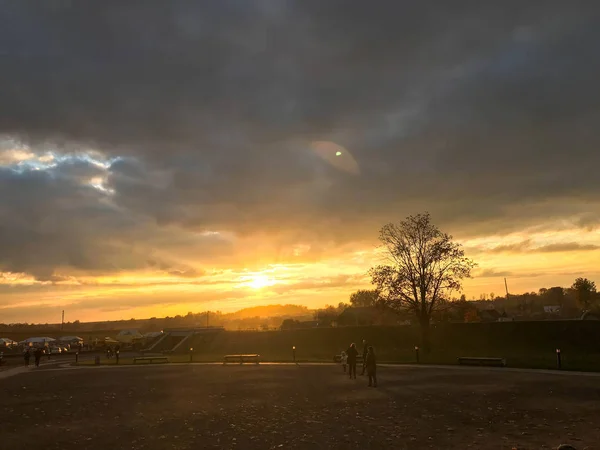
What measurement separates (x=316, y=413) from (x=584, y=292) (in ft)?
405

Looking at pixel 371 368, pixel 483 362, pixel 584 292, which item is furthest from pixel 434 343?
pixel 584 292

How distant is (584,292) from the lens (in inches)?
4572

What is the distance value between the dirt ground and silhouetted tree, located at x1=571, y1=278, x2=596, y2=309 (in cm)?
10983

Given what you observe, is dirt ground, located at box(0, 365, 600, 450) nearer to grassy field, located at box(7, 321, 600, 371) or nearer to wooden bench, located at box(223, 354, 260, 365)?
grassy field, located at box(7, 321, 600, 371)

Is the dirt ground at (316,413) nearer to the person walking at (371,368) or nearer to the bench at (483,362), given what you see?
the person walking at (371,368)

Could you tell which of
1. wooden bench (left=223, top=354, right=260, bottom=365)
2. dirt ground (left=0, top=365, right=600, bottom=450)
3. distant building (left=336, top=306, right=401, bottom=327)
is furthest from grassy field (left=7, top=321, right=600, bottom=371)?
distant building (left=336, top=306, right=401, bottom=327)

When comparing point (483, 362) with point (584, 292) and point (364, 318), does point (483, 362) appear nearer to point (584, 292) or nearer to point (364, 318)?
point (364, 318)

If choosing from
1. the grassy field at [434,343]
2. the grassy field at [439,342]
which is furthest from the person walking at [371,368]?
the grassy field at [439,342]

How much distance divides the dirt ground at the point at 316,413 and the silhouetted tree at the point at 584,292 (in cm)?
10983

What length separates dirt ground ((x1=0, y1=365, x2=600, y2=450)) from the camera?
11211mm

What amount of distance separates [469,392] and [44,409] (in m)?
15.9

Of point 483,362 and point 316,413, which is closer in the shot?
point 316,413

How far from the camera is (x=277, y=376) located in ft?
87.2

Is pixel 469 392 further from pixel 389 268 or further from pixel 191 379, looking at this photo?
pixel 389 268
